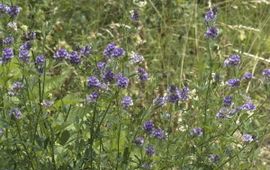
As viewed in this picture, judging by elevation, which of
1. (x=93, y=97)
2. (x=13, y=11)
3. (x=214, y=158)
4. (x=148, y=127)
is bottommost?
(x=214, y=158)

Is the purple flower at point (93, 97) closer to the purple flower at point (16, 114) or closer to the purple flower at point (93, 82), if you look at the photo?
the purple flower at point (93, 82)

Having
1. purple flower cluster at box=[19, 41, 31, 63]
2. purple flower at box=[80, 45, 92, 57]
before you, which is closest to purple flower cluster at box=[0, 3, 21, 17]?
purple flower cluster at box=[19, 41, 31, 63]

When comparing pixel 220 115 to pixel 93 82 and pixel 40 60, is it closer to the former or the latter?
pixel 93 82

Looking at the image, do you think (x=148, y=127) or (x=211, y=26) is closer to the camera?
(x=148, y=127)

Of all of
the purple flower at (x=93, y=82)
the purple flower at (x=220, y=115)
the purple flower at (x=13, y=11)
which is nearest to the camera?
the purple flower at (x=93, y=82)

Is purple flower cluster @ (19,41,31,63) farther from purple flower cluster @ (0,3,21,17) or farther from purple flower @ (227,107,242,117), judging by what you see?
purple flower @ (227,107,242,117)

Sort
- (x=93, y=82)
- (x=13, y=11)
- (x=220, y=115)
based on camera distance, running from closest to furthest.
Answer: (x=93, y=82), (x=13, y=11), (x=220, y=115)

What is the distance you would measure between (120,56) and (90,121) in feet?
0.77

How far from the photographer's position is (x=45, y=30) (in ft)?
6.15

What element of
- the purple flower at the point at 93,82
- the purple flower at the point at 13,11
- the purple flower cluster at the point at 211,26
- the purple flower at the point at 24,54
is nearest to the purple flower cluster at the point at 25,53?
the purple flower at the point at 24,54

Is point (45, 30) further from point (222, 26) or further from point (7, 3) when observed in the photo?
point (222, 26)

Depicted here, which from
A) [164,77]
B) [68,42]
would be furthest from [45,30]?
[68,42]

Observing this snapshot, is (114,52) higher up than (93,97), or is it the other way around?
(114,52)

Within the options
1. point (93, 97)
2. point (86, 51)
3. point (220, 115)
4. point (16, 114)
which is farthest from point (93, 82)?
point (220, 115)
